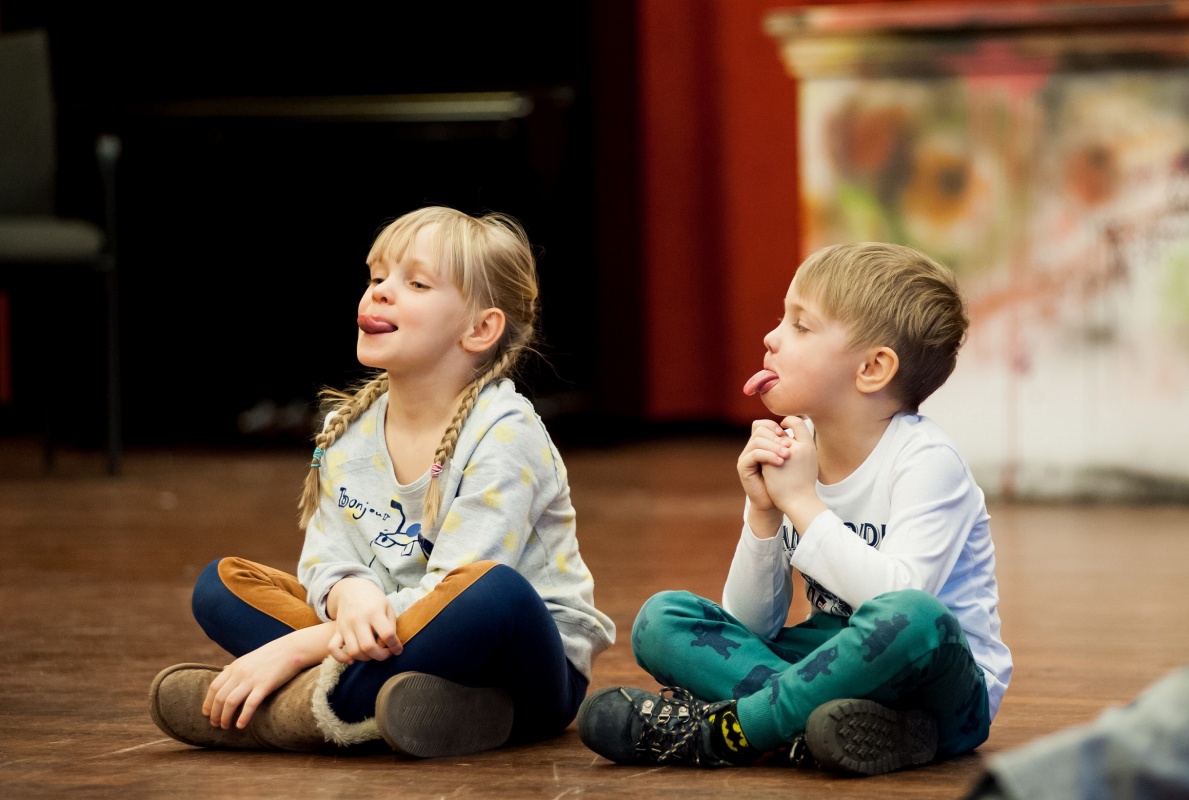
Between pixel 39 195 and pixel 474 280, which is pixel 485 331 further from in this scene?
pixel 39 195

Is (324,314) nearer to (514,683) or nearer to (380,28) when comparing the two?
(380,28)

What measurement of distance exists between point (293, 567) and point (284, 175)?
2014 millimetres

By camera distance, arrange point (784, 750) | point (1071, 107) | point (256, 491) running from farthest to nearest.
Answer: point (256, 491)
point (1071, 107)
point (784, 750)

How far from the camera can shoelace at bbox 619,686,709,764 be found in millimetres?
1203

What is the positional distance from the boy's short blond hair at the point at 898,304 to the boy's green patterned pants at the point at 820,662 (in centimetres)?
22

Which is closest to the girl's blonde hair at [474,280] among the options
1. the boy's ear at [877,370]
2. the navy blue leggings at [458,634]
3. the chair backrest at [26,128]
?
the navy blue leggings at [458,634]

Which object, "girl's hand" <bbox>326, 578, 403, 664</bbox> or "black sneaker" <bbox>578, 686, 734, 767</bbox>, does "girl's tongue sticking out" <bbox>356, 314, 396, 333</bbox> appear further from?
"black sneaker" <bbox>578, 686, 734, 767</bbox>

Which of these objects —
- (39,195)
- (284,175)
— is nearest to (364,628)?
(39,195)

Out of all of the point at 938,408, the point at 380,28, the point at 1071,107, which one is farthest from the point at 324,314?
the point at 1071,107

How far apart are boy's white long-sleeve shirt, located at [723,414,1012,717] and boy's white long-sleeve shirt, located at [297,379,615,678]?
0.51 feet

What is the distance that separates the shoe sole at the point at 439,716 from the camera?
1.18 metres

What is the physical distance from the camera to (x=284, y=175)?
4059 millimetres

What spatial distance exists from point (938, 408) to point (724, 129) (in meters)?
1.59

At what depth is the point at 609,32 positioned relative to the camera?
169 inches
